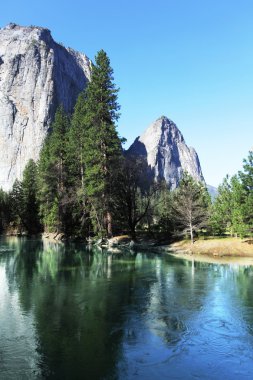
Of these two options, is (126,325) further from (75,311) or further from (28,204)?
(28,204)

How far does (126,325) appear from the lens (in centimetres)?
1498

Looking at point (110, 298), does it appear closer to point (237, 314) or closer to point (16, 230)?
point (237, 314)

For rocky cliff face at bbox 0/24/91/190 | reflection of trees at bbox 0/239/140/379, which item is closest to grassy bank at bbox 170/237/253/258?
reflection of trees at bbox 0/239/140/379

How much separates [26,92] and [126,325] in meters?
171

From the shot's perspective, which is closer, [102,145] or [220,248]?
[220,248]

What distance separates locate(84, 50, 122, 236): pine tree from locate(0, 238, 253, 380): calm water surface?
73.4ft

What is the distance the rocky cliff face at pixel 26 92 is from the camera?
532 ft

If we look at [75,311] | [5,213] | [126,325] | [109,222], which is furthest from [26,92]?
[126,325]

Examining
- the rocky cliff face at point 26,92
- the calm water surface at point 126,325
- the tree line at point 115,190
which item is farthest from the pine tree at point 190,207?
the rocky cliff face at point 26,92

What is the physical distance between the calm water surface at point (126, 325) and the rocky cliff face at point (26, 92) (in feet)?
452

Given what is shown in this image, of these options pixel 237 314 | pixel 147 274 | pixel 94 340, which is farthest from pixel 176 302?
pixel 147 274

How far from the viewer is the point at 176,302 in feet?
61.2

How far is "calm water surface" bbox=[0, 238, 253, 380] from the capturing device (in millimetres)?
10945

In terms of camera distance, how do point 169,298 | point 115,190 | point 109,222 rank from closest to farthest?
point 169,298, point 109,222, point 115,190
